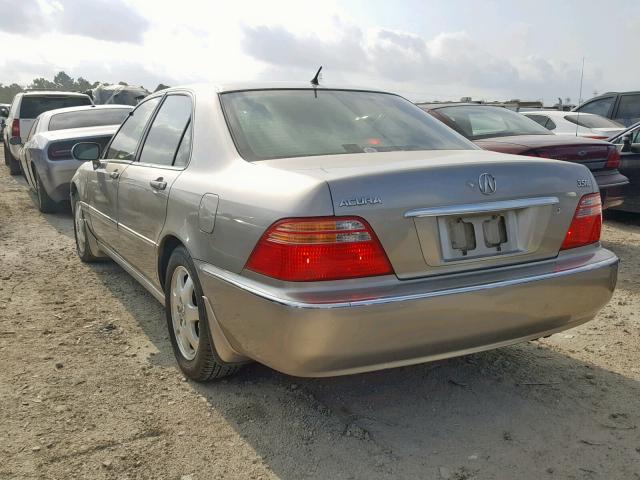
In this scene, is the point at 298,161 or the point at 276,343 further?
the point at 298,161

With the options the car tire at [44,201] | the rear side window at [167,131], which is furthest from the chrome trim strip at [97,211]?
the car tire at [44,201]

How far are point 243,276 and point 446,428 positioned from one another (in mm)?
1138

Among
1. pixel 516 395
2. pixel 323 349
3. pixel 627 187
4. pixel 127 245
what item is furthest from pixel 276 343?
pixel 627 187

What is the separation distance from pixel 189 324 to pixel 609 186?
15.2ft

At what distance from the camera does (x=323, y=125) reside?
3236 millimetres

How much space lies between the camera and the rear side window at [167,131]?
3.55 m

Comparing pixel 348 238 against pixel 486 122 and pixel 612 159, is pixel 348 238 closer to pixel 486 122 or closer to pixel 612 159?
pixel 612 159

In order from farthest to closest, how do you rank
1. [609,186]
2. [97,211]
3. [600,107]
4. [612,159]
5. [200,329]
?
[600,107] < [612,159] < [609,186] < [97,211] < [200,329]

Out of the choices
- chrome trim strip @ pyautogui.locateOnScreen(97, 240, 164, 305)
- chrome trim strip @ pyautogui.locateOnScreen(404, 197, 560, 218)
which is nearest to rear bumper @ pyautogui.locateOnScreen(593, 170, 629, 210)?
chrome trim strip @ pyautogui.locateOnScreen(404, 197, 560, 218)

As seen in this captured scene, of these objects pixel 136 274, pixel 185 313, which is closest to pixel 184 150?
pixel 185 313

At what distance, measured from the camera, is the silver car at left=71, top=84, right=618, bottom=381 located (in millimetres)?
2367

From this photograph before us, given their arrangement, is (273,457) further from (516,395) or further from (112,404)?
(516,395)

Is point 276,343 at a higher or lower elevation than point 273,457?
higher

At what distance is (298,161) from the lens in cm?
278
